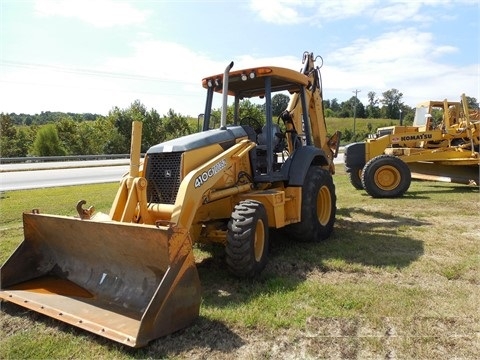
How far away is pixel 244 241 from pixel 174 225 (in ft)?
3.27

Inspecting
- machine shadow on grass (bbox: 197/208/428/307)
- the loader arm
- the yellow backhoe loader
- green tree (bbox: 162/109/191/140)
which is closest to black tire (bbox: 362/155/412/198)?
the yellow backhoe loader

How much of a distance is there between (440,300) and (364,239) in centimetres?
237

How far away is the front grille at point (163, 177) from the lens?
190 inches

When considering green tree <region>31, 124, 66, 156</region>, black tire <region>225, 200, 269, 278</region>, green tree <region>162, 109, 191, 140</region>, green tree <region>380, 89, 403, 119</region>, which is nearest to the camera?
black tire <region>225, 200, 269, 278</region>

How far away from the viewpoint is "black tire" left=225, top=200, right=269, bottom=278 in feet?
14.5

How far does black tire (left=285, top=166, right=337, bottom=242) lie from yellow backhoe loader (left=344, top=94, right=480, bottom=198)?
15.9ft

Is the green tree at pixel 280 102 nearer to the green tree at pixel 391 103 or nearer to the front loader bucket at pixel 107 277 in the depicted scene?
the front loader bucket at pixel 107 277

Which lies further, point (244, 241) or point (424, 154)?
point (424, 154)

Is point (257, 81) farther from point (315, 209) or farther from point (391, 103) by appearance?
point (391, 103)

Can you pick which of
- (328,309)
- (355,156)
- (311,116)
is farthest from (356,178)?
(328,309)

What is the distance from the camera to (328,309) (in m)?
3.99

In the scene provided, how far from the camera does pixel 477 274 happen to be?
4.88 m

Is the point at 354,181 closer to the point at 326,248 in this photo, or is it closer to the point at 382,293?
the point at 326,248

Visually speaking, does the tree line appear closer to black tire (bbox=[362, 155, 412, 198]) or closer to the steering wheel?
black tire (bbox=[362, 155, 412, 198])
